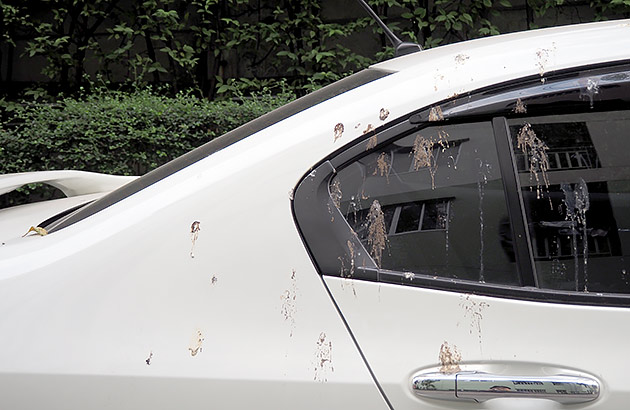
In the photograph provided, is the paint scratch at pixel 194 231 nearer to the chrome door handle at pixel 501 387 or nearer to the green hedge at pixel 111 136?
the chrome door handle at pixel 501 387

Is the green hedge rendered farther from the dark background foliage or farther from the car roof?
the car roof

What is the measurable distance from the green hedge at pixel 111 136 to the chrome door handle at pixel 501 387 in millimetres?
3930

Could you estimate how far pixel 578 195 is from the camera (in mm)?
1489

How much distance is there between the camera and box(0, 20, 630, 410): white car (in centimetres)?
137

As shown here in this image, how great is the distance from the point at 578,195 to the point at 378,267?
0.47 metres

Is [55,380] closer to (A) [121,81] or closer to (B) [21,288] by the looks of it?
(B) [21,288]

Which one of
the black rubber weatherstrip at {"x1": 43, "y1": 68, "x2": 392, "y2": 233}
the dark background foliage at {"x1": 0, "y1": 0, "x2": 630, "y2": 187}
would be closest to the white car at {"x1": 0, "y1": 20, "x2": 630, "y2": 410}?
the black rubber weatherstrip at {"x1": 43, "y1": 68, "x2": 392, "y2": 233}

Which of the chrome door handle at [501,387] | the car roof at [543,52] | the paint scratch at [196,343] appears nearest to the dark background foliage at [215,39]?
the car roof at [543,52]

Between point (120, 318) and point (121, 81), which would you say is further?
point (121, 81)

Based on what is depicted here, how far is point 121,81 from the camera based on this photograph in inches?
268

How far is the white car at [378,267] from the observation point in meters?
1.37

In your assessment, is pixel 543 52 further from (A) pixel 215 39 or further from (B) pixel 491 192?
(A) pixel 215 39

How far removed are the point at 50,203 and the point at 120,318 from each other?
1.30 m

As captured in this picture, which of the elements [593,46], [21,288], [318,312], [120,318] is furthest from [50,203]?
[593,46]
